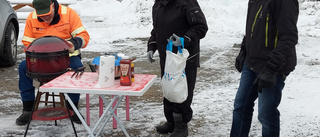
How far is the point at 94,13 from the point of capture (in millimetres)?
20375

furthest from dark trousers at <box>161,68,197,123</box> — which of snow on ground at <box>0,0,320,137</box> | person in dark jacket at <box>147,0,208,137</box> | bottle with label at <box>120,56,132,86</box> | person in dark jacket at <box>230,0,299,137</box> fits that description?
bottle with label at <box>120,56,132,86</box>

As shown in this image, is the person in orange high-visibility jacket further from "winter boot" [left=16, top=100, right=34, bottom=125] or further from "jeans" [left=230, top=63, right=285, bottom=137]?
"jeans" [left=230, top=63, right=285, bottom=137]

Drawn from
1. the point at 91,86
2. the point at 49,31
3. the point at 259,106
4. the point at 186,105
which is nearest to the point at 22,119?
the point at 49,31

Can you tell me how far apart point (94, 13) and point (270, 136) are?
692 inches

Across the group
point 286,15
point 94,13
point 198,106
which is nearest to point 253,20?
point 286,15

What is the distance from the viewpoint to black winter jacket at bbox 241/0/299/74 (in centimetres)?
316

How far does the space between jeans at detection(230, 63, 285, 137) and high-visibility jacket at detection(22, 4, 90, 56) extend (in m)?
2.16

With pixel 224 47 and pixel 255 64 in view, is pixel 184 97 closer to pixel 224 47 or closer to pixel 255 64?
pixel 255 64

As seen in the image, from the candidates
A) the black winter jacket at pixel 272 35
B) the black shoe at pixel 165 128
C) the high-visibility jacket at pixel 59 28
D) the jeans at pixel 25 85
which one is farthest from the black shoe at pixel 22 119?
the black winter jacket at pixel 272 35

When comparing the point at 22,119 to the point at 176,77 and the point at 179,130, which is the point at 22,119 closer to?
the point at 179,130

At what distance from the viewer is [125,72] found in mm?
3762

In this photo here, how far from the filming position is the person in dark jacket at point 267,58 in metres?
3.16

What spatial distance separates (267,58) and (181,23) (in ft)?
3.98

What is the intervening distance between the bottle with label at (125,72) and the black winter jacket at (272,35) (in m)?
1.06
